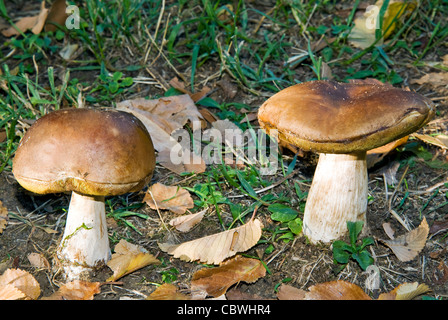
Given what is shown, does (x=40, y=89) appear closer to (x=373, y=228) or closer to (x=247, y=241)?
(x=247, y=241)

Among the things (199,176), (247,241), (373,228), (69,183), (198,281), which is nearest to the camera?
(69,183)

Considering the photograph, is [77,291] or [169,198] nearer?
[77,291]

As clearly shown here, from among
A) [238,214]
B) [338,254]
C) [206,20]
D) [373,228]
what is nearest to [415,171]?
[373,228]

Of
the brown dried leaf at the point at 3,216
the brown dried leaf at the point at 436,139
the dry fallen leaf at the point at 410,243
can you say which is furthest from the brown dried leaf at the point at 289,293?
the brown dried leaf at the point at 3,216

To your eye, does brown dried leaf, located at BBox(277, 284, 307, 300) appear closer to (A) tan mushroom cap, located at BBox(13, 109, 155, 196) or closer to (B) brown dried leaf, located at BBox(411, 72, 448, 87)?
(A) tan mushroom cap, located at BBox(13, 109, 155, 196)

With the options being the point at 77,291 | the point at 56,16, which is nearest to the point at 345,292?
the point at 77,291

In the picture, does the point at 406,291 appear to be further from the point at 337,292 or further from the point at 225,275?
the point at 225,275
